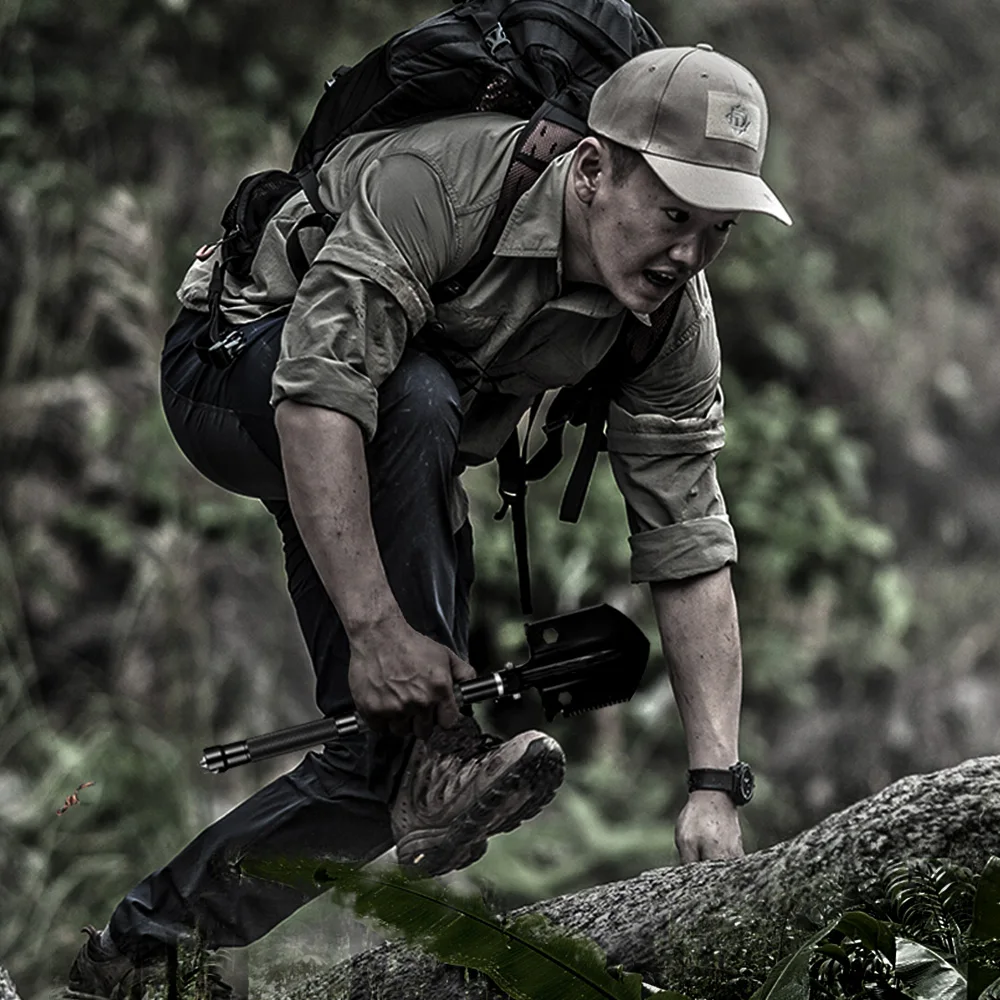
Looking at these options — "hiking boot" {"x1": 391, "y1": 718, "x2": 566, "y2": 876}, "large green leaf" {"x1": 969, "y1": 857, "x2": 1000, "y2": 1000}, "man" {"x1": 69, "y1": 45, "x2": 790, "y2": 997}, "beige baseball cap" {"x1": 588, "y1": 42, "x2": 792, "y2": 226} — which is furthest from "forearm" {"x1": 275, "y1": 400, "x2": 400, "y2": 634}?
"large green leaf" {"x1": 969, "y1": 857, "x2": 1000, "y2": 1000}

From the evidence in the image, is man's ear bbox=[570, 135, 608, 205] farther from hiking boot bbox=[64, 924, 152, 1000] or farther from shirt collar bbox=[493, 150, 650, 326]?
hiking boot bbox=[64, 924, 152, 1000]

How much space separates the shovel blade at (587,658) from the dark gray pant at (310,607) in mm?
168

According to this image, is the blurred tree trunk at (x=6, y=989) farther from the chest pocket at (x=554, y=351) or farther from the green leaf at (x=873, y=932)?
the chest pocket at (x=554, y=351)

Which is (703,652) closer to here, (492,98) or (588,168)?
(588,168)

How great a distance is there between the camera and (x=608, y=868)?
7.67 meters

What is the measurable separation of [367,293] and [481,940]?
110cm

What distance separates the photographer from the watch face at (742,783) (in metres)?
3.22

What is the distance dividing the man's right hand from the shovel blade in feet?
0.95

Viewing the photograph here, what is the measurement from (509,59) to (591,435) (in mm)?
681

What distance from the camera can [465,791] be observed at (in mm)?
2953

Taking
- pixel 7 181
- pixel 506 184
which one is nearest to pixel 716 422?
pixel 506 184

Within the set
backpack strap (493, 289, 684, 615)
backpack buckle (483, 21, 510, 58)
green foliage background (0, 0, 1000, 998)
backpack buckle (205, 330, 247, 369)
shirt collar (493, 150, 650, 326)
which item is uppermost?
backpack buckle (483, 21, 510, 58)

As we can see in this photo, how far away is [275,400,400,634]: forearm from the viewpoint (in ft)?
9.27

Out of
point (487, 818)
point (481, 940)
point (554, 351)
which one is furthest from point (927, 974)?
point (554, 351)
